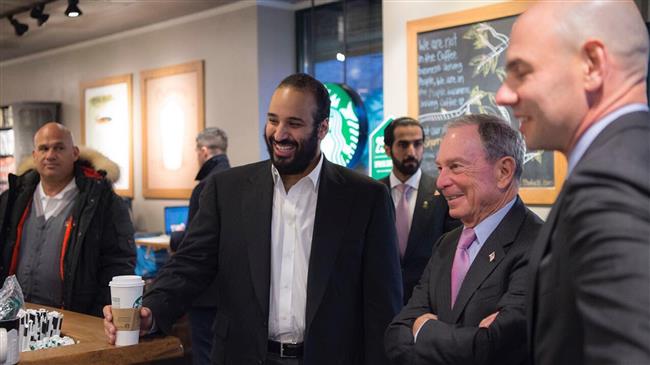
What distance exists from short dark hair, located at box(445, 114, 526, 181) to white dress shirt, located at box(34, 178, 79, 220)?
2.28 m

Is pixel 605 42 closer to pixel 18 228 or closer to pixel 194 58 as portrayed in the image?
pixel 18 228

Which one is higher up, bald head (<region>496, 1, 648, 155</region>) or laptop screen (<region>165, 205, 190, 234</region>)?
bald head (<region>496, 1, 648, 155</region>)

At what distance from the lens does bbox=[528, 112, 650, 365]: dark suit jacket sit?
91cm

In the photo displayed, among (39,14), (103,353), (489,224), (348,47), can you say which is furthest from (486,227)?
(39,14)

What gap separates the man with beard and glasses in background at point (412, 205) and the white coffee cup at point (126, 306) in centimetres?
176

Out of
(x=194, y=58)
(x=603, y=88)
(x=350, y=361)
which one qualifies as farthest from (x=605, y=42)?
(x=194, y=58)

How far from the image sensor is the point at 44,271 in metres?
3.55

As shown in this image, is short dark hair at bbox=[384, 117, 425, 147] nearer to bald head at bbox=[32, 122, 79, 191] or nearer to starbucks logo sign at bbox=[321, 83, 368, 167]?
bald head at bbox=[32, 122, 79, 191]

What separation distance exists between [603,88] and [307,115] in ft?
4.62

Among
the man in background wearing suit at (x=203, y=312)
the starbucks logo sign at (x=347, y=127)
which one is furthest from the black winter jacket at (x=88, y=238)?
the starbucks logo sign at (x=347, y=127)

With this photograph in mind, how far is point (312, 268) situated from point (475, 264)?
0.58 metres

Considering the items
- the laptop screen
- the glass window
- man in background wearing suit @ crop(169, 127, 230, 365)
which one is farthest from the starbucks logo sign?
the laptop screen

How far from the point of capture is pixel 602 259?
932 millimetres

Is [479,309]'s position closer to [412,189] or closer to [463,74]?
[412,189]
